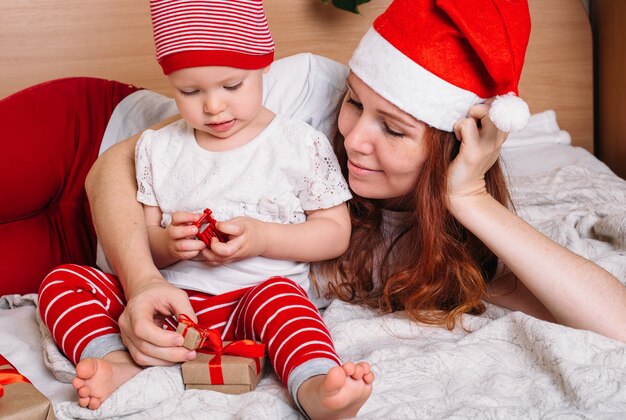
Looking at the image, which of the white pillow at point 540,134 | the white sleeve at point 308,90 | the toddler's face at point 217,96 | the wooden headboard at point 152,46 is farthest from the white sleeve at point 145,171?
the white pillow at point 540,134

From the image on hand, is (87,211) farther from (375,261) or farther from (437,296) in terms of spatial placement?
(437,296)

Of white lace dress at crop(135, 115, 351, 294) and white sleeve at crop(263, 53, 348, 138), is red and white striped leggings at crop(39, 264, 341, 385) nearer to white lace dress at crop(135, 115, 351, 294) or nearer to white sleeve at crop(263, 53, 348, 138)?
white lace dress at crop(135, 115, 351, 294)

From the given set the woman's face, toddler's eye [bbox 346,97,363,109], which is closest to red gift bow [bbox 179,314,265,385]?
the woman's face

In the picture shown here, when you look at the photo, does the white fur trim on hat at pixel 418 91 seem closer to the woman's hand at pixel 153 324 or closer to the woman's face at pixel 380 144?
the woman's face at pixel 380 144

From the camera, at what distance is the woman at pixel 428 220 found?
1146mm

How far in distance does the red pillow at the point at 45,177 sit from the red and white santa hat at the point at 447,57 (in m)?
→ 0.71

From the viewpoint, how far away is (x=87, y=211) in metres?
1.61

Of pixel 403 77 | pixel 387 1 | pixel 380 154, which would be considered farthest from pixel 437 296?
pixel 387 1

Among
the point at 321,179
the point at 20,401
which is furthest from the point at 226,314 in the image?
the point at 20,401

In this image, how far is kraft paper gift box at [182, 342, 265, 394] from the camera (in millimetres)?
1052

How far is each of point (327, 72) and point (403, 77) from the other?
0.32 m

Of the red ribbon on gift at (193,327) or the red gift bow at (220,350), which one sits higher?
the red ribbon on gift at (193,327)

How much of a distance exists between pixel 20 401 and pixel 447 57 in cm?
76

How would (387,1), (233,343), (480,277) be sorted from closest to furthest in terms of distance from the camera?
(233,343)
(480,277)
(387,1)
